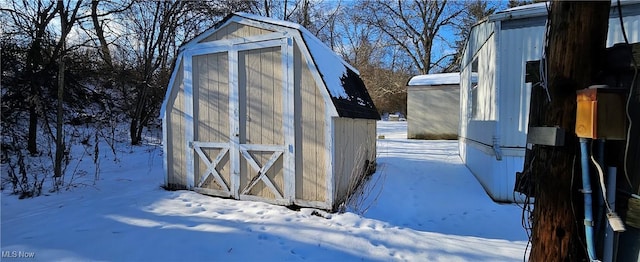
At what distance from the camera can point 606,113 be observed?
1.41 m

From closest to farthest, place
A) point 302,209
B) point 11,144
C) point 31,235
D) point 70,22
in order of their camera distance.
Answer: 1. point 31,235
2. point 302,209
3. point 11,144
4. point 70,22

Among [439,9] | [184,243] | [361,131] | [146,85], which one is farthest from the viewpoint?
[439,9]

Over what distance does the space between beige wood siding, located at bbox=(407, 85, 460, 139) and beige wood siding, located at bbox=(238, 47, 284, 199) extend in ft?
35.8

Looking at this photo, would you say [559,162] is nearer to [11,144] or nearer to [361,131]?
[361,131]

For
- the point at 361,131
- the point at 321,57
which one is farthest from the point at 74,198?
the point at 361,131

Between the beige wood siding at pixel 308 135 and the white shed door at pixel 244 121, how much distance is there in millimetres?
115

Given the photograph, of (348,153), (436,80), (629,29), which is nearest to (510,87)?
(629,29)

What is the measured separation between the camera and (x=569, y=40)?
1.60m

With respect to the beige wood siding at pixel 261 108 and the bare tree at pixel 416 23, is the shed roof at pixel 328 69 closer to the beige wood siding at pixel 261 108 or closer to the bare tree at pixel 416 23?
the beige wood siding at pixel 261 108

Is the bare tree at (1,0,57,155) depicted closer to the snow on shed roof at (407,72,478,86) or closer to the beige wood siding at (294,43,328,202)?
the beige wood siding at (294,43,328,202)

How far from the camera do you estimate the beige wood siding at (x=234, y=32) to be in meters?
5.09

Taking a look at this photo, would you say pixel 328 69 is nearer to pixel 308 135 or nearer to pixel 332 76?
pixel 332 76

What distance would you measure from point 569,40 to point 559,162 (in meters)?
0.64

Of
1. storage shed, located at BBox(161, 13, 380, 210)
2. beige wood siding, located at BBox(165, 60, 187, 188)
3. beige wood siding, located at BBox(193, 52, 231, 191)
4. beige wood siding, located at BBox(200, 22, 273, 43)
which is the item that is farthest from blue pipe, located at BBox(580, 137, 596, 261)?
beige wood siding, located at BBox(165, 60, 187, 188)
